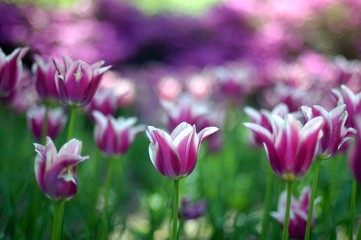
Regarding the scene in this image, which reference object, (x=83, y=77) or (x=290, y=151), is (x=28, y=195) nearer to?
(x=83, y=77)

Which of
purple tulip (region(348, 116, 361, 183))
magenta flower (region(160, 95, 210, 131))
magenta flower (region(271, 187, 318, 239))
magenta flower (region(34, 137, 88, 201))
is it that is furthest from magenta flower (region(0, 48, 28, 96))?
purple tulip (region(348, 116, 361, 183))

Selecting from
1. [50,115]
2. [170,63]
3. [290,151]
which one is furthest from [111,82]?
[170,63]

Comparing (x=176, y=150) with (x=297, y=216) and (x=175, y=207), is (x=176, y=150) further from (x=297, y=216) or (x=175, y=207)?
(x=297, y=216)

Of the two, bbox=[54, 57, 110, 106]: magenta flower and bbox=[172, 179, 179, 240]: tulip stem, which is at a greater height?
bbox=[54, 57, 110, 106]: magenta flower

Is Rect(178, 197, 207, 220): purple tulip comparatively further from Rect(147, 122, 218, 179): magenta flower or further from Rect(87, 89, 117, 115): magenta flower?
Rect(87, 89, 117, 115): magenta flower

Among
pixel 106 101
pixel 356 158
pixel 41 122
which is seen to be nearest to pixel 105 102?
pixel 106 101

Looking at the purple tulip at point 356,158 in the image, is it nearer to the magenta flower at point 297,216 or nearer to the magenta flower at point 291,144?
the magenta flower at point 291,144
